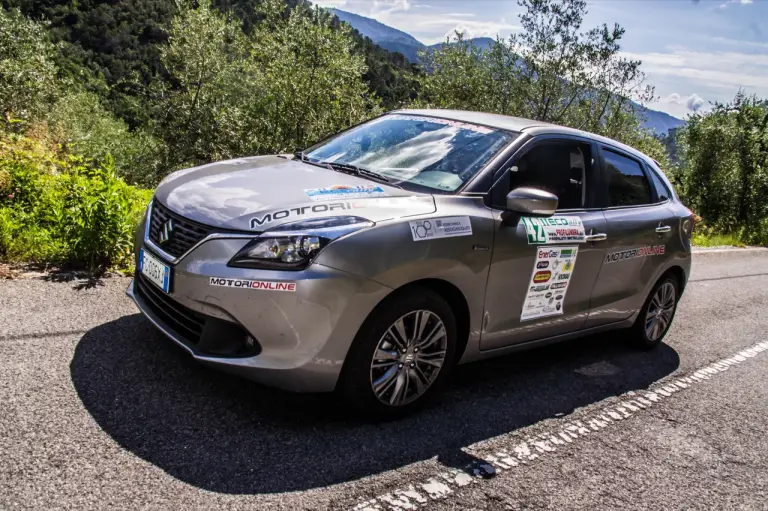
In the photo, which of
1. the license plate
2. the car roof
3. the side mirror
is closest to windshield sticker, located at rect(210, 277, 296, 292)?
the license plate

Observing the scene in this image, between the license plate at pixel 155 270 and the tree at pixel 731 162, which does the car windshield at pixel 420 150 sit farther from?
the tree at pixel 731 162

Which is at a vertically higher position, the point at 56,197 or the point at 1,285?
the point at 56,197

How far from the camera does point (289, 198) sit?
3.44 meters

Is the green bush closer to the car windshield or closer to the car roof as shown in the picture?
the car windshield

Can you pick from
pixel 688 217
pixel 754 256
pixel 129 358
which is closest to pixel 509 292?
pixel 129 358

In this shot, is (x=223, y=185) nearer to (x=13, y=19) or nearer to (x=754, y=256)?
(x=754, y=256)

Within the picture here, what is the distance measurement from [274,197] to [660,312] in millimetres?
4020

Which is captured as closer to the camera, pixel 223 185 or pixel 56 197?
pixel 223 185

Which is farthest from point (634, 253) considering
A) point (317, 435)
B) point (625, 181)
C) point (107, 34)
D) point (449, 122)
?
point (107, 34)

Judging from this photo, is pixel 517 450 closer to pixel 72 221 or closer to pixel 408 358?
pixel 408 358

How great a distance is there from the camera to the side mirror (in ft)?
12.7

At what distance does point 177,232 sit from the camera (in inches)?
135

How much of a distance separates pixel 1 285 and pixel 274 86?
20554mm

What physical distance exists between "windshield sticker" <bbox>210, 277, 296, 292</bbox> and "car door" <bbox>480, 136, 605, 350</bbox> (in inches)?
53.6
